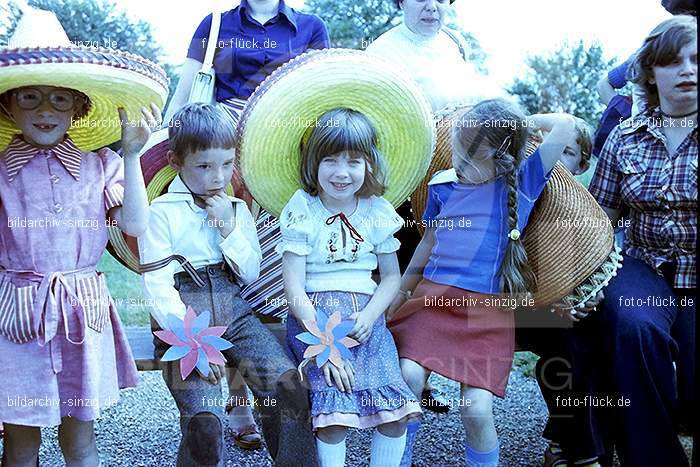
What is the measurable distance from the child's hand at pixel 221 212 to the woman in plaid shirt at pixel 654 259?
133 cm

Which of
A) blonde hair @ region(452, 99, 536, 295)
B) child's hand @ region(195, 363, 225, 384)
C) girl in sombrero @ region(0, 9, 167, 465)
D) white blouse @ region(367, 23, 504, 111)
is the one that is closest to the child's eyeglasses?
girl in sombrero @ region(0, 9, 167, 465)

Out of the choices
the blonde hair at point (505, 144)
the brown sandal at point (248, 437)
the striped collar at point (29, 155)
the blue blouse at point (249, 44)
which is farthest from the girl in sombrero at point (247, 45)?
the blonde hair at point (505, 144)

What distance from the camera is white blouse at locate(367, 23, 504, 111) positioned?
3309mm

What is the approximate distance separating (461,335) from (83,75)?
4.72 ft

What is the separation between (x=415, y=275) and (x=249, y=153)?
2.38 feet

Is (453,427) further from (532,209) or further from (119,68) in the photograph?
(119,68)

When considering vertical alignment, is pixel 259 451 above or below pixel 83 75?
below

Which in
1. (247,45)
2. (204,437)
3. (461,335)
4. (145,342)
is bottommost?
(204,437)

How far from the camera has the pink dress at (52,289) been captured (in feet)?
8.62

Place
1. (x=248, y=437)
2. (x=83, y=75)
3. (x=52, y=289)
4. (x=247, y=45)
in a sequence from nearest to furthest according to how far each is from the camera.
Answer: (x=83, y=75) → (x=52, y=289) → (x=247, y=45) → (x=248, y=437)

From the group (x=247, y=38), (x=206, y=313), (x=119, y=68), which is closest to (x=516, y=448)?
(x=206, y=313)

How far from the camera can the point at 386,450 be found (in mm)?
2752

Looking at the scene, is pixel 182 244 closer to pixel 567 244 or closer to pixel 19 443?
pixel 19 443

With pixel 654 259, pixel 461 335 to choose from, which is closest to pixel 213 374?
pixel 461 335
